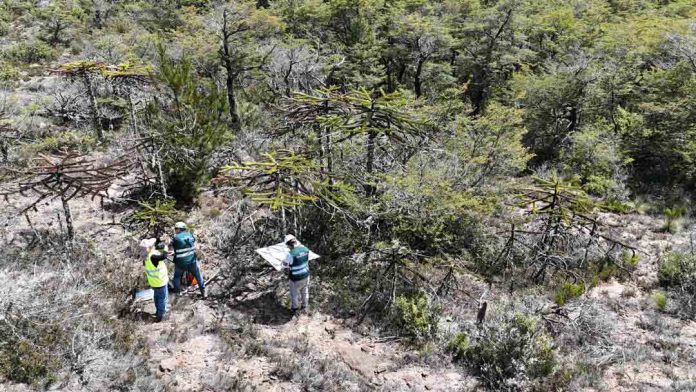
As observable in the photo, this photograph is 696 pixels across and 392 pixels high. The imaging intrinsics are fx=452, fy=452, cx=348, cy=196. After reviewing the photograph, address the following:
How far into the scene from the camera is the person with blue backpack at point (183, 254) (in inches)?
316

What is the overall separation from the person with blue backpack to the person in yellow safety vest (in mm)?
550

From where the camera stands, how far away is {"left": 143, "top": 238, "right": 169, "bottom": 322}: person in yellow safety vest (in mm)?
7129

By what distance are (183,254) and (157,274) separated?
38.6 inches

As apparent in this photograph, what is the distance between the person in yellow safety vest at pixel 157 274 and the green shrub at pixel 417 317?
13.6 feet

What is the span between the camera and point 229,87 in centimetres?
1962

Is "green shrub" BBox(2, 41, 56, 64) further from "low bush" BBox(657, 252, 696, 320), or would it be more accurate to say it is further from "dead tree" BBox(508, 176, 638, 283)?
"low bush" BBox(657, 252, 696, 320)

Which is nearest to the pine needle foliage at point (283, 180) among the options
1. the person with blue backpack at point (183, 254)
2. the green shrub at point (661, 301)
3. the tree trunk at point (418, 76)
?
the person with blue backpack at point (183, 254)

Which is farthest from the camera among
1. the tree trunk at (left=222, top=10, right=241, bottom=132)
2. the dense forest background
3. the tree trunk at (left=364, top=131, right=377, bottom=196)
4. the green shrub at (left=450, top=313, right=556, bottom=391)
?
the tree trunk at (left=222, top=10, right=241, bottom=132)

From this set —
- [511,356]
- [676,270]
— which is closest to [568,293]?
[676,270]

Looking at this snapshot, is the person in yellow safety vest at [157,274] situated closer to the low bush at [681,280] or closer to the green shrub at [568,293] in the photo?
the green shrub at [568,293]

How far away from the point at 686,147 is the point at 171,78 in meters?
17.7

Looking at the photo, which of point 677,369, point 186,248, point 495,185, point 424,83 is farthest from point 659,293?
point 424,83

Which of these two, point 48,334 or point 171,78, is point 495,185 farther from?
point 48,334

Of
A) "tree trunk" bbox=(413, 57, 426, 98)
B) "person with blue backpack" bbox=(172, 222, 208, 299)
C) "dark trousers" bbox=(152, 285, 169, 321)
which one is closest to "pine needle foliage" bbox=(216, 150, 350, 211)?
"person with blue backpack" bbox=(172, 222, 208, 299)
